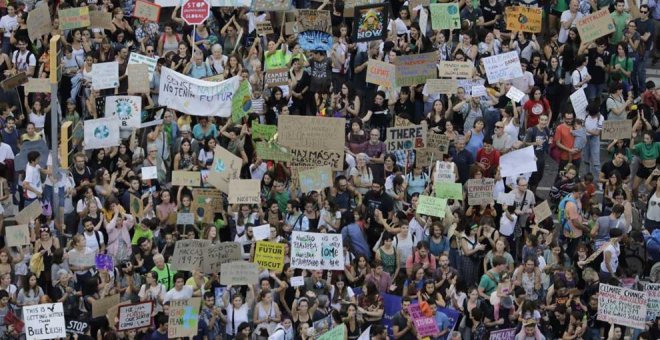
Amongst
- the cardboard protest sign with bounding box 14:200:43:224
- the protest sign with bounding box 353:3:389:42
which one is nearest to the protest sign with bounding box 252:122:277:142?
the protest sign with bounding box 353:3:389:42

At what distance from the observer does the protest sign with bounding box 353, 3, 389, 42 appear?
32250mm

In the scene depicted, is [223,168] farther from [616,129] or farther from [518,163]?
[616,129]

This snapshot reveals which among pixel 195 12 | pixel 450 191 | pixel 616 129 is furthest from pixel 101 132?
pixel 616 129

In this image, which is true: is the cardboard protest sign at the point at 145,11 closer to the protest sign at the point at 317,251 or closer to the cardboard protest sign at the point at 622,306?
the protest sign at the point at 317,251

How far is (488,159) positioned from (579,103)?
2.03 m

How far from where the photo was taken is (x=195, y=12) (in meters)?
32.8

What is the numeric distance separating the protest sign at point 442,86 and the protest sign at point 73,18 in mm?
5015

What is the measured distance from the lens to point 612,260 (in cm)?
2881

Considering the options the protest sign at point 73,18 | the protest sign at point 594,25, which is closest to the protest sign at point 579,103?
the protest sign at point 594,25

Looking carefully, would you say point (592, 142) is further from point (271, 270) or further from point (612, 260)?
point (271, 270)

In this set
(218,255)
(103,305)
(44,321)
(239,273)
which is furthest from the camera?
(218,255)

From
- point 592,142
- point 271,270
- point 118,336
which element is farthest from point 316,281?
point 592,142

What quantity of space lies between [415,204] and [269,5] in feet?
17.2

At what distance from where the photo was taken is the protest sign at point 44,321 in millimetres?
27281
